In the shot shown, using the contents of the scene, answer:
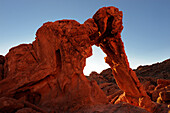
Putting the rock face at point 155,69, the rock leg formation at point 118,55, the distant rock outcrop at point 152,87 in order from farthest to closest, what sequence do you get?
1. the rock face at point 155,69
2. the distant rock outcrop at point 152,87
3. the rock leg formation at point 118,55

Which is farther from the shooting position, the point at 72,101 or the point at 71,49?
the point at 71,49

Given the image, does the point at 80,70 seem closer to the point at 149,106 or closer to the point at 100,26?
the point at 100,26

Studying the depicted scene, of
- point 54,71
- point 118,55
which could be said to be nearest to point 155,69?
point 118,55

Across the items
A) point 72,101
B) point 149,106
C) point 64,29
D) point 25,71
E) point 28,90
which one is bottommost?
point 149,106

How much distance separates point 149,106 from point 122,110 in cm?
573

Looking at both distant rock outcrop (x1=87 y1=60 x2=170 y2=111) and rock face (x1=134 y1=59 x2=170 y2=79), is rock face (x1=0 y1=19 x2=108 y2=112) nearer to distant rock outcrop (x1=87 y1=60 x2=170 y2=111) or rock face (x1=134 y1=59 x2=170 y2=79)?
distant rock outcrop (x1=87 y1=60 x2=170 y2=111)

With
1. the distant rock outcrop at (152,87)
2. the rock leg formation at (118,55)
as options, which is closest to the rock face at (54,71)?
the rock leg formation at (118,55)

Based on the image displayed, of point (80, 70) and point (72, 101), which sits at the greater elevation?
point (80, 70)

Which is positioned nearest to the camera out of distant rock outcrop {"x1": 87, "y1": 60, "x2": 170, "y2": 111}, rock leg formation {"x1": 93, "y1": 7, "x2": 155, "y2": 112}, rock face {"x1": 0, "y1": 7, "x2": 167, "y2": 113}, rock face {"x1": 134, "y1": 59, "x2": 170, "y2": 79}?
rock face {"x1": 0, "y1": 7, "x2": 167, "y2": 113}

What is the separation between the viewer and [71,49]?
6.97 meters

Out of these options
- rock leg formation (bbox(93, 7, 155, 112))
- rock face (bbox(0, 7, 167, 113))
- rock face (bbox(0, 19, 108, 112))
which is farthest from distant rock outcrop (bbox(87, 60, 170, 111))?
rock face (bbox(0, 19, 108, 112))

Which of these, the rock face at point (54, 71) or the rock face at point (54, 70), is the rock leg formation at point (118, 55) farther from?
the rock face at point (54, 70)

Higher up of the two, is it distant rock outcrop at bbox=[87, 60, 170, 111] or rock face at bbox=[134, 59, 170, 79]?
rock face at bbox=[134, 59, 170, 79]

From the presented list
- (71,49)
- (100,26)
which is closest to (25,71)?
(71,49)
